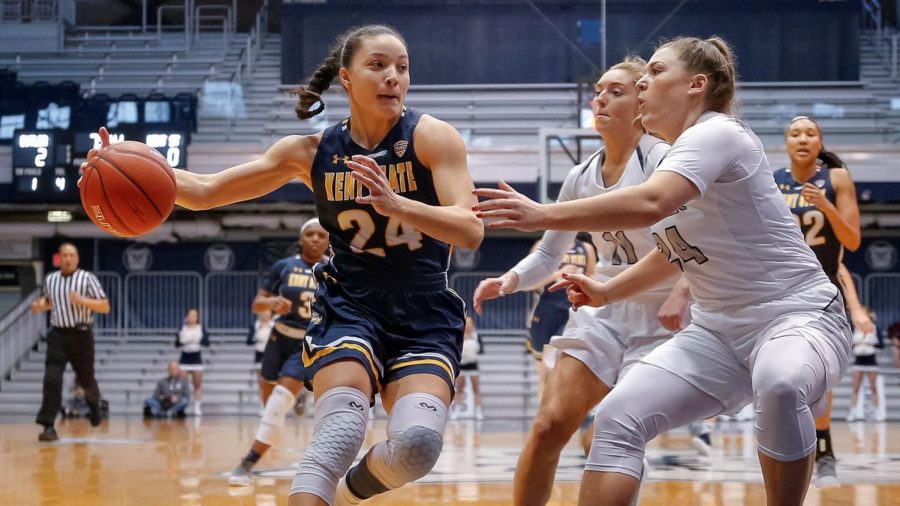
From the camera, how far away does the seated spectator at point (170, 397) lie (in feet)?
48.7

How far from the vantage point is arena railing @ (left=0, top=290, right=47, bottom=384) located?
642 inches

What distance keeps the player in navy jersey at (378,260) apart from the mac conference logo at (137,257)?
616 inches

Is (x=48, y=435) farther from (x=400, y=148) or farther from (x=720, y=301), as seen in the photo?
(x=720, y=301)

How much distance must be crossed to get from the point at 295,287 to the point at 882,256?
1308 cm

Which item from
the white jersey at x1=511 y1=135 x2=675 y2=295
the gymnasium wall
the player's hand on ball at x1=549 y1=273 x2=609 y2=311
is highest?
the gymnasium wall

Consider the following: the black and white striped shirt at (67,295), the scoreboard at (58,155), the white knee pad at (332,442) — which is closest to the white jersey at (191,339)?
the scoreboard at (58,155)

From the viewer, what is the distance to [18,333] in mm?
16766

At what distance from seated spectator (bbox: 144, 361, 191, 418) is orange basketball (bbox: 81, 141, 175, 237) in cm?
1165

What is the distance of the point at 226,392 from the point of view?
1575 centimetres

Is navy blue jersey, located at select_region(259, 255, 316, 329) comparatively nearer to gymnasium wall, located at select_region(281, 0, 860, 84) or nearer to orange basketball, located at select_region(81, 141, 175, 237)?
orange basketball, located at select_region(81, 141, 175, 237)

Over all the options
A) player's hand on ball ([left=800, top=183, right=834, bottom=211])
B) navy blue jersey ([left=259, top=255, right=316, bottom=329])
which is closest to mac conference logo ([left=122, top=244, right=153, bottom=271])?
navy blue jersey ([left=259, top=255, right=316, bottom=329])

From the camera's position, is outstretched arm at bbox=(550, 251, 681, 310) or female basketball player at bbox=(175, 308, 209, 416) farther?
female basketball player at bbox=(175, 308, 209, 416)

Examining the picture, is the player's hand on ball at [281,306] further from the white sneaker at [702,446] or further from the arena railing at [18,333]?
the arena railing at [18,333]

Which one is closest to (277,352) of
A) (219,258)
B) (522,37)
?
(219,258)
